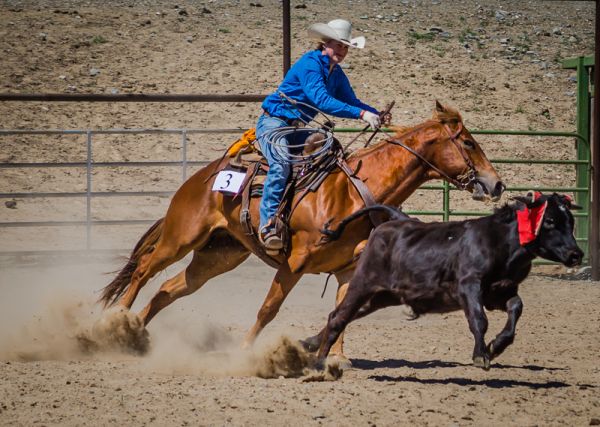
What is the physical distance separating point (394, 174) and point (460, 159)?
44cm

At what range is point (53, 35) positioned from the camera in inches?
963

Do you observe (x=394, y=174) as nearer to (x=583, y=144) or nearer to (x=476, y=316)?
(x=476, y=316)

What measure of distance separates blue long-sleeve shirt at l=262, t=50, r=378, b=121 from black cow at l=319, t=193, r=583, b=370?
2.97ft

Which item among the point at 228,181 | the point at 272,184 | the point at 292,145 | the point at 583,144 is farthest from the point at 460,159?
the point at 583,144

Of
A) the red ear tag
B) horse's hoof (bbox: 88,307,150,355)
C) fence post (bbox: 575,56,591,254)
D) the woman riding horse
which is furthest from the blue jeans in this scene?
fence post (bbox: 575,56,591,254)

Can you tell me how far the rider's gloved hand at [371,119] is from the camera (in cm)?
673

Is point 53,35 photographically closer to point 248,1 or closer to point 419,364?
point 248,1

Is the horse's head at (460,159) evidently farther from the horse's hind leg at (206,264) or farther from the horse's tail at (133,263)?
the horse's tail at (133,263)

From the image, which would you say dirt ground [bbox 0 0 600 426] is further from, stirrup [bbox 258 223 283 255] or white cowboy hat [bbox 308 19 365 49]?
white cowboy hat [bbox 308 19 365 49]

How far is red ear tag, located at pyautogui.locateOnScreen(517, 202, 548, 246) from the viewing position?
582 cm

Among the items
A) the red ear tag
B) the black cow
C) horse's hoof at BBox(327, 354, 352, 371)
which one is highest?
the red ear tag

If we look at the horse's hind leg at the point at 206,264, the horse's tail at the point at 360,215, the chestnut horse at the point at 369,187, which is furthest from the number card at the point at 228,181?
the horse's tail at the point at 360,215

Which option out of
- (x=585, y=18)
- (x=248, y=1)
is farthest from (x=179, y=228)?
(x=585, y=18)

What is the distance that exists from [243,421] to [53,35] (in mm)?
20708
